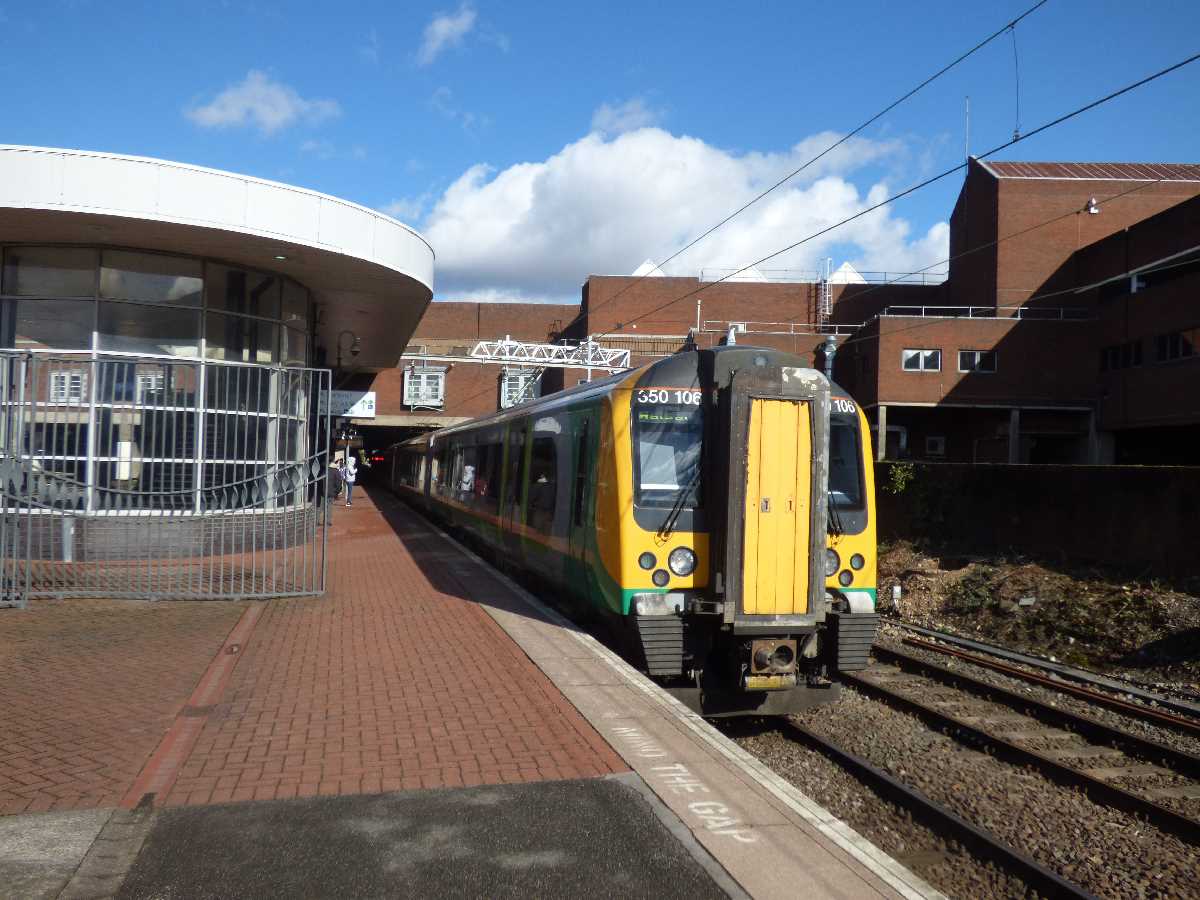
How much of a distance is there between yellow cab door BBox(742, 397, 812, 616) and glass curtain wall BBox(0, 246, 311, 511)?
7.40 m

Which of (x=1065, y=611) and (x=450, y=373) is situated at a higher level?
(x=450, y=373)

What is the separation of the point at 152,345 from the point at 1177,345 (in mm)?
33578

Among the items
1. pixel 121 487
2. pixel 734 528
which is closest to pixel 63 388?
pixel 121 487

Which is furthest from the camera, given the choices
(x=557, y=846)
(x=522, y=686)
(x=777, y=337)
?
(x=777, y=337)

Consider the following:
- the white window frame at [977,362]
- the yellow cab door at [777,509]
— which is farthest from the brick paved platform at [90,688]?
the white window frame at [977,362]

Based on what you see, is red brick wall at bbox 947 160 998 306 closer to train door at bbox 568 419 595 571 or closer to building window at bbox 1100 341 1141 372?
building window at bbox 1100 341 1141 372

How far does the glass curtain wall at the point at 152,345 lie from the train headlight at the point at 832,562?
25.4 feet

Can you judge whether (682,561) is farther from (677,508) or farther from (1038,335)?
(1038,335)

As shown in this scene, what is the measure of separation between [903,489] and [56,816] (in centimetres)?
1993

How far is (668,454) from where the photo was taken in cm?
856

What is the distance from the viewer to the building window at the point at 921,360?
43219 mm

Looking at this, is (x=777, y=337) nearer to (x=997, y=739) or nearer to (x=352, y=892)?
(x=997, y=739)

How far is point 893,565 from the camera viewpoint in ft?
67.7

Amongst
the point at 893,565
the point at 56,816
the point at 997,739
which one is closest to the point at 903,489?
the point at 893,565
